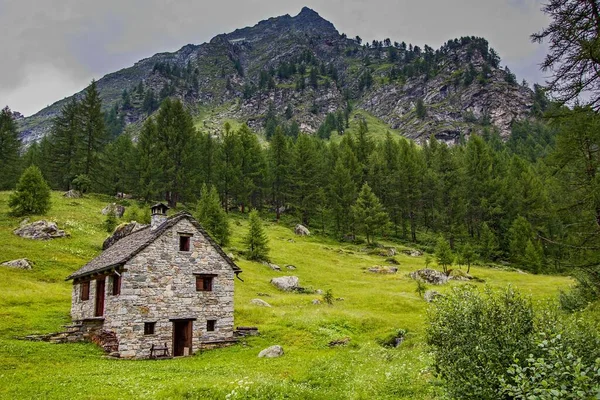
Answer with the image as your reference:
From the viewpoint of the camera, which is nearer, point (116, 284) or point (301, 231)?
point (116, 284)

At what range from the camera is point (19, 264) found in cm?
4181

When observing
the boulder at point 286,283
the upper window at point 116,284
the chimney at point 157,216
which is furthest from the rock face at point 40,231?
the boulder at point 286,283

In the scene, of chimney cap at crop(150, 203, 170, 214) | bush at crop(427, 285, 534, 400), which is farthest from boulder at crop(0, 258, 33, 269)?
bush at crop(427, 285, 534, 400)

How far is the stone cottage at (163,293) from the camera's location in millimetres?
28170

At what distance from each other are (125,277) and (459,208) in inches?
2953

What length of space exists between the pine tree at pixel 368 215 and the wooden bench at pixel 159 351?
5571 cm

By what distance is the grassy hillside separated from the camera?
56.1ft

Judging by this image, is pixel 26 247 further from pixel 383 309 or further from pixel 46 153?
pixel 46 153

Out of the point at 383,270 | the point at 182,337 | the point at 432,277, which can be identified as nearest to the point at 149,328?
the point at 182,337

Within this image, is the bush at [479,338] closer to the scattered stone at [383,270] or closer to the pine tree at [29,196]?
the scattered stone at [383,270]

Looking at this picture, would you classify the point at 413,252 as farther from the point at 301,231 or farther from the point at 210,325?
the point at 210,325

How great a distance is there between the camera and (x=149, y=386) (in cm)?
1825

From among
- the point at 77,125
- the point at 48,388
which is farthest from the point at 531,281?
the point at 77,125

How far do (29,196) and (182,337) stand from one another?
40.1m
